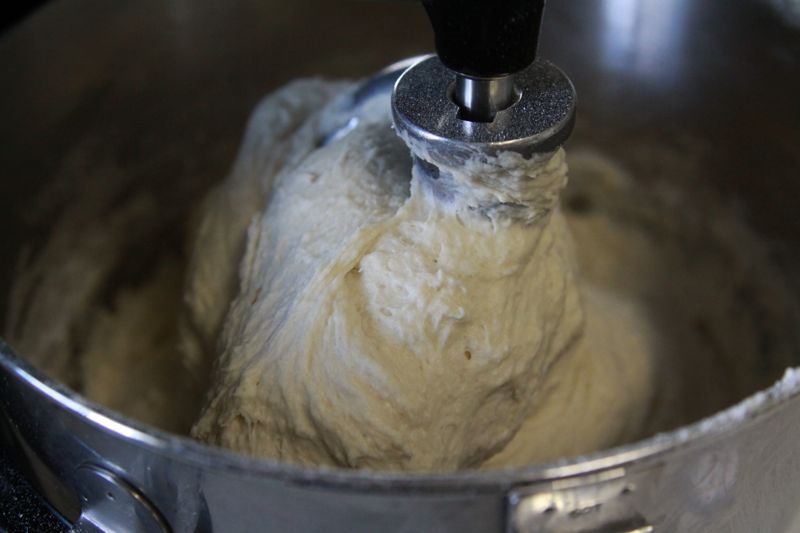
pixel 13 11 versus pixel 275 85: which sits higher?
pixel 13 11

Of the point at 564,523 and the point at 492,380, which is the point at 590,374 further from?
the point at 564,523

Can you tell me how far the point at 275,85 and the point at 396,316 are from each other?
0.46 metres

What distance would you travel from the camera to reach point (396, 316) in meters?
0.62

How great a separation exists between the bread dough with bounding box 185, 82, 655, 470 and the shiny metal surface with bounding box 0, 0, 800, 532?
0.47 feet

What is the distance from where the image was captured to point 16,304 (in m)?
0.84

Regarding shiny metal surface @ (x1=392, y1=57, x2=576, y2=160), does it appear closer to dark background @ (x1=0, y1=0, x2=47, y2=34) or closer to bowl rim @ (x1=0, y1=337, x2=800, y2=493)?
bowl rim @ (x1=0, y1=337, x2=800, y2=493)

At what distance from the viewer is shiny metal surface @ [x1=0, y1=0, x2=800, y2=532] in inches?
20.0

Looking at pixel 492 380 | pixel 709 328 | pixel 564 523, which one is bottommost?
pixel 709 328

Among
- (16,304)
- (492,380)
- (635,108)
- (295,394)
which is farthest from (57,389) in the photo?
(635,108)

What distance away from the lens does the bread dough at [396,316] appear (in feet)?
2.01

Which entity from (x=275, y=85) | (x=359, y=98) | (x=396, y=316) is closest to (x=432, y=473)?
(x=396, y=316)

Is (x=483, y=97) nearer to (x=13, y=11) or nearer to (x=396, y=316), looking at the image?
(x=396, y=316)

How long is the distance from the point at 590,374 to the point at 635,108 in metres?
0.32

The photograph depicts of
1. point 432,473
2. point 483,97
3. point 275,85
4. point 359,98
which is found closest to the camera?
point 432,473
